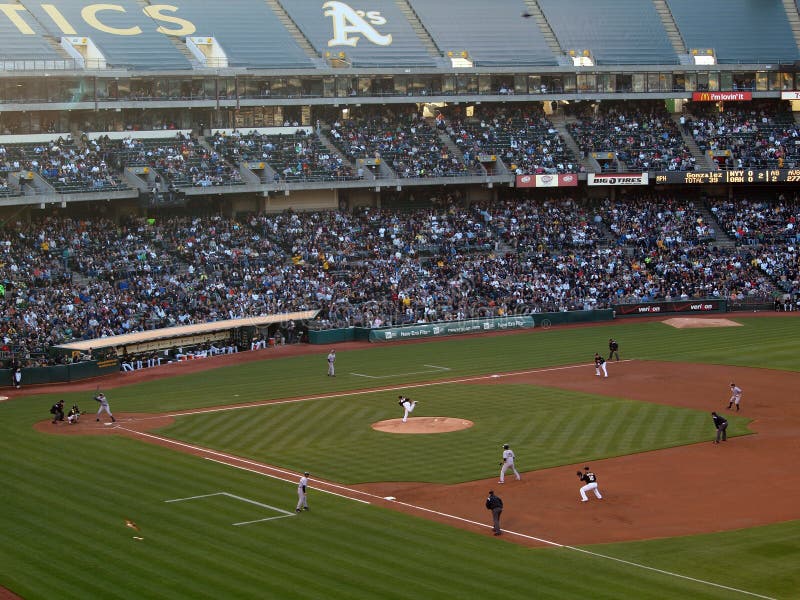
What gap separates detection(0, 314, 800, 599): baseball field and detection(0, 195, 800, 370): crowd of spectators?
7328 mm

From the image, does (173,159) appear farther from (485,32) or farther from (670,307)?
(670,307)

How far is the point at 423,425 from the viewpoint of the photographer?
39812 mm

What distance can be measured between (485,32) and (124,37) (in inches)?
1105

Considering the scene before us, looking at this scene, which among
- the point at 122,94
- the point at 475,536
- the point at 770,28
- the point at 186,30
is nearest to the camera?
the point at 475,536

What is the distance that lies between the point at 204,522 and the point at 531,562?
8625 millimetres

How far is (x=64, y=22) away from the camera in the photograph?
73688 millimetres

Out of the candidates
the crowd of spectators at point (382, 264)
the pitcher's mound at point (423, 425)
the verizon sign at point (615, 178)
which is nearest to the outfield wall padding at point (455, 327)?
the crowd of spectators at point (382, 264)

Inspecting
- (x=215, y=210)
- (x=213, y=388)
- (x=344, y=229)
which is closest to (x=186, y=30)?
(x=215, y=210)

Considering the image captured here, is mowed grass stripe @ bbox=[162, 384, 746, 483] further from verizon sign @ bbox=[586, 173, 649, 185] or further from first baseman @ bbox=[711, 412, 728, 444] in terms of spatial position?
verizon sign @ bbox=[586, 173, 649, 185]

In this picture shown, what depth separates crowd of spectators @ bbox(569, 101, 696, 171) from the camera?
8069 cm

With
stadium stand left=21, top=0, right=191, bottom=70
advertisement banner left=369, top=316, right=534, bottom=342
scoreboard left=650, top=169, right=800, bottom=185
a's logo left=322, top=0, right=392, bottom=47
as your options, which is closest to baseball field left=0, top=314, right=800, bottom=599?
advertisement banner left=369, top=316, right=534, bottom=342

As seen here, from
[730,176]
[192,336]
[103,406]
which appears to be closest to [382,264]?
[192,336]

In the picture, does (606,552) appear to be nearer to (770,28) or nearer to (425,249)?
(425,249)

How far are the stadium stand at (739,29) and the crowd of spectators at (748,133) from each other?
4.07 meters
